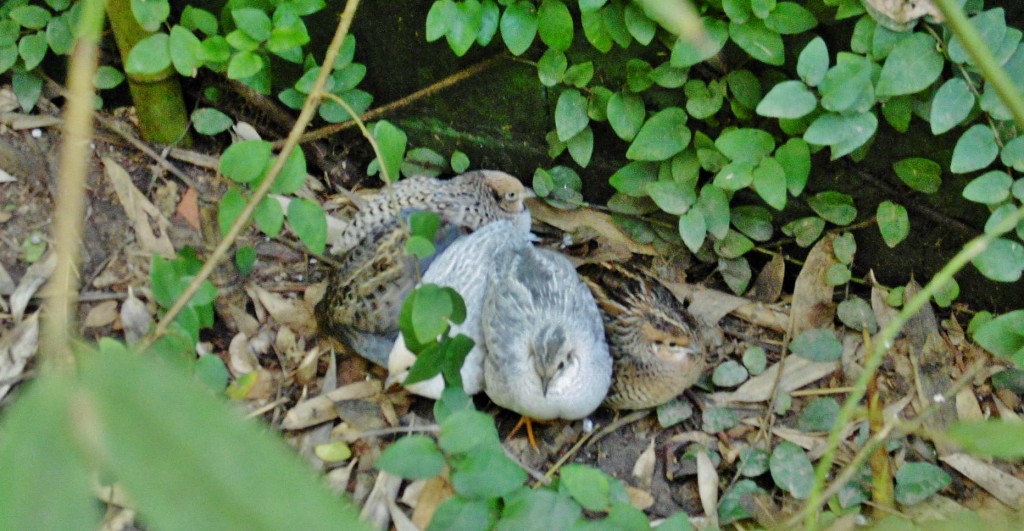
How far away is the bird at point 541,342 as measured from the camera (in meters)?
2.77

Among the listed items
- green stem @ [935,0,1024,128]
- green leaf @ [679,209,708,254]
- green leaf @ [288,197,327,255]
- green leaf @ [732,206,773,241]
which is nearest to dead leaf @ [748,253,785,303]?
green leaf @ [732,206,773,241]

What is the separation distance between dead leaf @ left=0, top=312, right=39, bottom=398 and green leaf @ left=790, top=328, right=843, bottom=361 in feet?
7.61

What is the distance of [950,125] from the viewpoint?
250 cm

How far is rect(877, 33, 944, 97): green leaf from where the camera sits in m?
2.47

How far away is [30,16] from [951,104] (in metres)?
2.85

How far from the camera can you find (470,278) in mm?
3100

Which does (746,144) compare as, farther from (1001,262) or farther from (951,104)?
(1001,262)

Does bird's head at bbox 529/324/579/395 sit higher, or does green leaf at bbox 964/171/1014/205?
green leaf at bbox 964/171/1014/205

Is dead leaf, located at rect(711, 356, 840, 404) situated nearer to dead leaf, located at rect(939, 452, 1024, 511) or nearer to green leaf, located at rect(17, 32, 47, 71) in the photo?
dead leaf, located at rect(939, 452, 1024, 511)

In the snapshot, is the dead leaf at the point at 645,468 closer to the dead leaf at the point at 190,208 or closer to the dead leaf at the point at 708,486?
the dead leaf at the point at 708,486

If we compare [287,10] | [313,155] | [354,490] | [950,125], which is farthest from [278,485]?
[313,155]

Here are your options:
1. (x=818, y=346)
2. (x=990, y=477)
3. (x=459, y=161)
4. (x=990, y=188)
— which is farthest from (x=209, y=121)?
(x=990, y=477)

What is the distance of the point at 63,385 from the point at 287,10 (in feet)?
8.01

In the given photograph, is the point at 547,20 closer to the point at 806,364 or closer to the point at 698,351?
the point at 698,351
